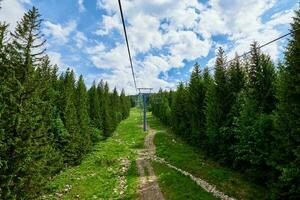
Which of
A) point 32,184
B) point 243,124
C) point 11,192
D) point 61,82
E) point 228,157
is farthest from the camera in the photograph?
point 61,82

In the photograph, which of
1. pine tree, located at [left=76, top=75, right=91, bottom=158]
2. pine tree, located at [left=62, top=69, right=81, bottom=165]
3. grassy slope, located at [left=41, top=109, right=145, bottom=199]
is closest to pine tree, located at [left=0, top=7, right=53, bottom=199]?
grassy slope, located at [left=41, top=109, right=145, bottom=199]

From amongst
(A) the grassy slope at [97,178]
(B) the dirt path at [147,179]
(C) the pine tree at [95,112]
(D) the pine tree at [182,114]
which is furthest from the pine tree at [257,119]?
(C) the pine tree at [95,112]

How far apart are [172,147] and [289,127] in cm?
2611

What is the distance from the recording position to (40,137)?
18922mm

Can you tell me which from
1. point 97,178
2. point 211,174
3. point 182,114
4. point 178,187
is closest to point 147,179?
point 178,187

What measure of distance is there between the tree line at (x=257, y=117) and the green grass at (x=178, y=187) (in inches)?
178

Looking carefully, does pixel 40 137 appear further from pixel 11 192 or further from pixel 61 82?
pixel 61 82

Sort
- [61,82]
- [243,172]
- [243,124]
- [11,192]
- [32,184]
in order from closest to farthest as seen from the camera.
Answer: [11,192] → [32,184] → [243,124] → [243,172] → [61,82]

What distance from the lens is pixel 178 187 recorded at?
22828mm

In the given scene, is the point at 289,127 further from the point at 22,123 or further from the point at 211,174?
the point at 22,123

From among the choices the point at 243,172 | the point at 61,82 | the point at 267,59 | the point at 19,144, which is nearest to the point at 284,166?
the point at 243,172

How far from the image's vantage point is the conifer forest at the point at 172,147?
17516 mm

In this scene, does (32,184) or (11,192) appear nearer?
(11,192)

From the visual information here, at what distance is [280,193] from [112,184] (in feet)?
45.1
